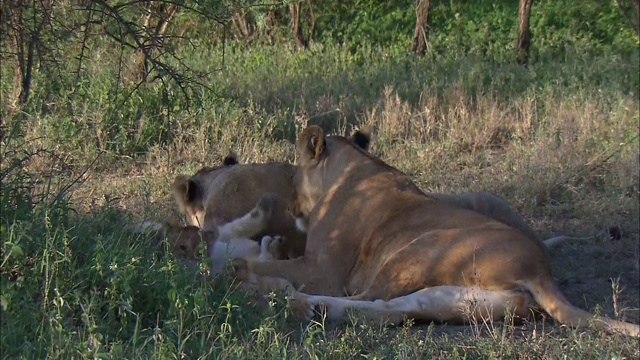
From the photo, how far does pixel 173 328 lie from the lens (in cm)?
424

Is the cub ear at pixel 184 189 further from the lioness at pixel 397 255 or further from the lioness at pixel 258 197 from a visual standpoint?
the lioness at pixel 397 255

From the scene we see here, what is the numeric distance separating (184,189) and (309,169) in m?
0.97

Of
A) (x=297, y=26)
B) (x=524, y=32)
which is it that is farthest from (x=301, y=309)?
(x=297, y=26)

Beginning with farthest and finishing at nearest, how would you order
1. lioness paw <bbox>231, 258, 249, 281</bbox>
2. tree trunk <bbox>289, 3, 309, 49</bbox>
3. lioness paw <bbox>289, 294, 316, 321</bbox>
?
tree trunk <bbox>289, 3, 309, 49</bbox> → lioness paw <bbox>231, 258, 249, 281</bbox> → lioness paw <bbox>289, 294, 316, 321</bbox>

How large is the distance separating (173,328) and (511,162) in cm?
484

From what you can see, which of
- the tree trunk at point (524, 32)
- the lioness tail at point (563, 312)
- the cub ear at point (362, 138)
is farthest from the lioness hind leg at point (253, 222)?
the tree trunk at point (524, 32)

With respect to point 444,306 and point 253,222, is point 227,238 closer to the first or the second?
point 253,222

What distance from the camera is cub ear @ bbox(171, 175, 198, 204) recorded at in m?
6.68

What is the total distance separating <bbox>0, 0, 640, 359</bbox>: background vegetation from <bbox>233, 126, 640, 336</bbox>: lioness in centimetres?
14

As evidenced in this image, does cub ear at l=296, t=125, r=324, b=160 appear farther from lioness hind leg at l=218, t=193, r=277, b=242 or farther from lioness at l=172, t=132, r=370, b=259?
lioness hind leg at l=218, t=193, r=277, b=242

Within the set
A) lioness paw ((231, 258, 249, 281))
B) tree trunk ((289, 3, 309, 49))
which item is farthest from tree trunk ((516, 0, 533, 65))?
lioness paw ((231, 258, 249, 281))

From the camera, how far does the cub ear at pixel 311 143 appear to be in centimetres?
608

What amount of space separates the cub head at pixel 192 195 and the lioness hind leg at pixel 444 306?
1.97 m

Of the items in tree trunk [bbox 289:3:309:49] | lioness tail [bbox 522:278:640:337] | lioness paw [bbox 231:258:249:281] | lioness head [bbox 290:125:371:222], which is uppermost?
lioness head [bbox 290:125:371:222]
